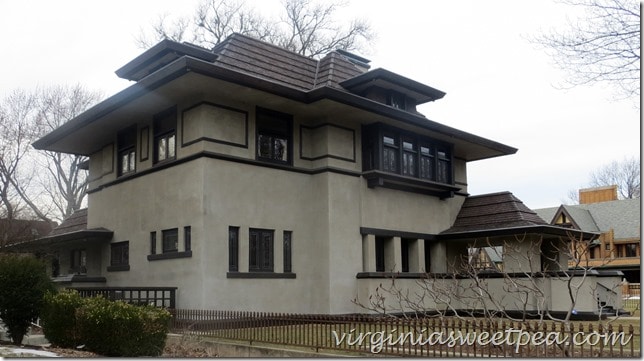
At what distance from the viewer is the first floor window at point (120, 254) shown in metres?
22.0

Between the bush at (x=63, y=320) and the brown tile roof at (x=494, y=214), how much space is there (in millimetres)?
14954

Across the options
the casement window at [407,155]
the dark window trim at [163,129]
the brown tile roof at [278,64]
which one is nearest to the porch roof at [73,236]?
the dark window trim at [163,129]

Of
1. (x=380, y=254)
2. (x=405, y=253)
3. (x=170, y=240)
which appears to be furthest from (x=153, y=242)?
(x=405, y=253)

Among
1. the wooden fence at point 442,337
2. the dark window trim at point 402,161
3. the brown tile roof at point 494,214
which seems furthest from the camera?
the brown tile roof at point 494,214

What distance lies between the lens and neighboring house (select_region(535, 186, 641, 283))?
2041 inches

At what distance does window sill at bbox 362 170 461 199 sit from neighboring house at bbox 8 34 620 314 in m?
0.07

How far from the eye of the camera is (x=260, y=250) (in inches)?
770

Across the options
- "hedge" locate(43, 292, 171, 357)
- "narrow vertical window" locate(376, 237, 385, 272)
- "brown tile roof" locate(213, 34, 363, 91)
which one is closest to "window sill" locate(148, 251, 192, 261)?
"hedge" locate(43, 292, 171, 357)

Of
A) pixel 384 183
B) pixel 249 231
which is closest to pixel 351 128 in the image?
pixel 384 183

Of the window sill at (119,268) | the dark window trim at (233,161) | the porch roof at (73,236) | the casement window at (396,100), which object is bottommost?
the window sill at (119,268)

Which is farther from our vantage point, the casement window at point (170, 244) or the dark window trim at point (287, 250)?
the dark window trim at point (287, 250)

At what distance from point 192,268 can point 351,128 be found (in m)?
7.32

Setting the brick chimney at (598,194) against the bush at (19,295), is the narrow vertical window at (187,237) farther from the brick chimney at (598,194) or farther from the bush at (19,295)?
the brick chimney at (598,194)

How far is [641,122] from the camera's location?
12102 mm
